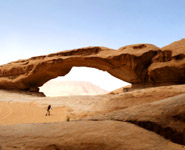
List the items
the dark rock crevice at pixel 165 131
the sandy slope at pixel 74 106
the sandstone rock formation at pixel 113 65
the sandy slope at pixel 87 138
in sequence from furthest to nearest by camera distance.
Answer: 1. the sandstone rock formation at pixel 113 65
2. the sandy slope at pixel 74 106
3. the dark rock crevice at pixel 165 131
4. the sandy slope at pixel 87 138

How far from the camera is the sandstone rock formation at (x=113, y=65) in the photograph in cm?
1351

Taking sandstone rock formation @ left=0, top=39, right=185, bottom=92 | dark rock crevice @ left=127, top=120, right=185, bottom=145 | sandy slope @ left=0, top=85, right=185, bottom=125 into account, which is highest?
sandstone rock formation @ left=0, top=39, right=185, bottom=92

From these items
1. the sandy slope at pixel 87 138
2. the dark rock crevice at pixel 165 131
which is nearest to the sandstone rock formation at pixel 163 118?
the dark rock crevice at pixel 165 131

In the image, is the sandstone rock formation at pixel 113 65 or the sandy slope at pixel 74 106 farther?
the sandstone rock formation at pixel 113 65

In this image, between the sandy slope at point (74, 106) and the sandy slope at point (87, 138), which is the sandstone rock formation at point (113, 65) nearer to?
the sandy slope at point (74, 106)

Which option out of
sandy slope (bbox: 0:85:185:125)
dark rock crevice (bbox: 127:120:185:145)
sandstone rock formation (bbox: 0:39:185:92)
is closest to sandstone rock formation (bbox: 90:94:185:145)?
dark rock crevice (bbox: 127:120:185:145)

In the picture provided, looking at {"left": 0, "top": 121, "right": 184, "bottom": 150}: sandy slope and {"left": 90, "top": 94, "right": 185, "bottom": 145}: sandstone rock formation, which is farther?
{"left": 90, "top": 94, "right": 185, "bottom": 145}: sandstone rock formation

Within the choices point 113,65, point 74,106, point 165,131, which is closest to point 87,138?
point 165,131

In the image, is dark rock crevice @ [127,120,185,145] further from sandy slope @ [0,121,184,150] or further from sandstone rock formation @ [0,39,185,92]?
sandstone rock formation @ [0,39,185,92]

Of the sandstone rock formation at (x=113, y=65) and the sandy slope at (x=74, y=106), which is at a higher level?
the sandstone rock formation at (x=113, y=65)

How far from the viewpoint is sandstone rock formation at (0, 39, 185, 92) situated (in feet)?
44.3

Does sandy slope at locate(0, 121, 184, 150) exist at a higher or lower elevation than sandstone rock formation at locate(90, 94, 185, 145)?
lower

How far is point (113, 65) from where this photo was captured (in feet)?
53.2

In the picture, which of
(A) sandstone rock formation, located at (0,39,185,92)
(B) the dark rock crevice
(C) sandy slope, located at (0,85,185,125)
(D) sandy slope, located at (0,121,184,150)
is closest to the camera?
(D) sandy slope, located at (0,121,184,150)
